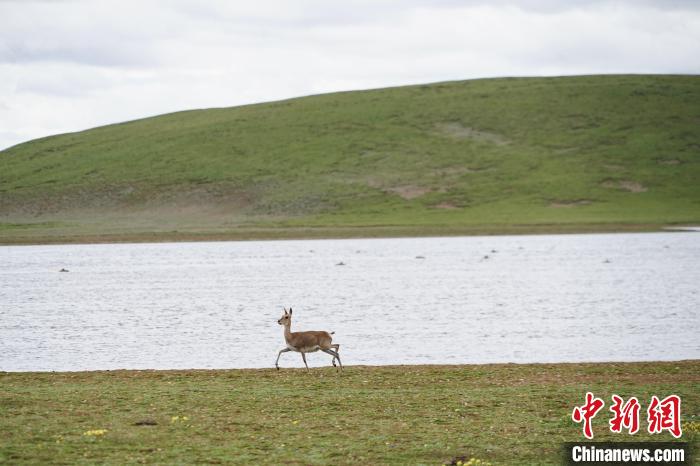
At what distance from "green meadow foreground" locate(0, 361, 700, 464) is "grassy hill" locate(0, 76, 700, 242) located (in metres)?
74.1

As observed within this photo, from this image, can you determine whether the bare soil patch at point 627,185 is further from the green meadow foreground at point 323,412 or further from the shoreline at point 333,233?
the green meadow foreground at point 323,412

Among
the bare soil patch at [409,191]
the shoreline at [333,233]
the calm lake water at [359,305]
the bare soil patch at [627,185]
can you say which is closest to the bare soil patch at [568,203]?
the bare soil patch at [627,185]

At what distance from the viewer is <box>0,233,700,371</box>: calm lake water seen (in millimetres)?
28469

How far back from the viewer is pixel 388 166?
12862cm

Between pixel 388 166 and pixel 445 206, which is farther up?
pixel 388 166

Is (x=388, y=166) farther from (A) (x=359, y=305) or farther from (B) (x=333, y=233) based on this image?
(A) (x=359, y=305)

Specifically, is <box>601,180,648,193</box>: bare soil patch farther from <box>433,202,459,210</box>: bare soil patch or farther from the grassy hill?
<box>433,202,459,210</box>: bare soil patch

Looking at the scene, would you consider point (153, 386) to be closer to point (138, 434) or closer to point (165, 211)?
point (138, 434)

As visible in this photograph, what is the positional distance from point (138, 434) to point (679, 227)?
301 ft

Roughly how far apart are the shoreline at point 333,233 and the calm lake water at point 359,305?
831 cm

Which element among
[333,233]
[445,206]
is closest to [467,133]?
[445,206]

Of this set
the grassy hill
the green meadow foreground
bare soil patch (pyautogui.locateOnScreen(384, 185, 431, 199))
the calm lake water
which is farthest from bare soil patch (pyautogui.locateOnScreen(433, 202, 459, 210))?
the green meadow foreground

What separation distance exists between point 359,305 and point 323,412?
25811 millimetres

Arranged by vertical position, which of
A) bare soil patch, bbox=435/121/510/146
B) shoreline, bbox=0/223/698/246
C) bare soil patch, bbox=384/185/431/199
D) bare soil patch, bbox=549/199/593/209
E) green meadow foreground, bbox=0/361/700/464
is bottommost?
green meadow foreground, bbox=0/361/700/464
